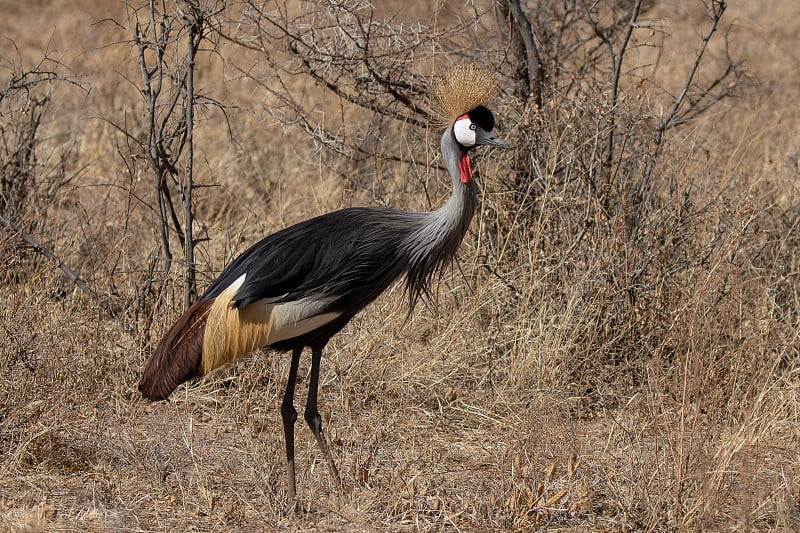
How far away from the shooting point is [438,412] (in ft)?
14.9

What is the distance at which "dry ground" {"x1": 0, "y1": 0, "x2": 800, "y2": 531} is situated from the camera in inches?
136

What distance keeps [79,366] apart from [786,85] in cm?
722

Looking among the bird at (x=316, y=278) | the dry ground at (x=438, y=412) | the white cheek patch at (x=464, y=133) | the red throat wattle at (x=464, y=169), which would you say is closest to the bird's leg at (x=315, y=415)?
the bird at (x=316, y=278)

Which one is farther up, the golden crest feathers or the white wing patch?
the golden crest feathers

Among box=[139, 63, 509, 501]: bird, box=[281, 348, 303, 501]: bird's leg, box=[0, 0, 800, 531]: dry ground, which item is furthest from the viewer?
box=[281, 348, 303, 501]: bird's leg

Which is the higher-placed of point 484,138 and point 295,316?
point 484,138

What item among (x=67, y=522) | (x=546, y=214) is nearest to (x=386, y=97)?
(x=546, y=214)

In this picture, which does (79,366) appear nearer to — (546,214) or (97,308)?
(97,308)

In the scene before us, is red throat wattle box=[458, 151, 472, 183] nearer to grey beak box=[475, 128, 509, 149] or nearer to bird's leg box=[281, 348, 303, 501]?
grey beak box=[475, 128, 509, 149]

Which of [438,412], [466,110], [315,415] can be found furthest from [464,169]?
[438,412]

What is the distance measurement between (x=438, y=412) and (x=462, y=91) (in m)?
1.52

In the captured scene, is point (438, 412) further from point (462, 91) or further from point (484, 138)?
point (462, 91)

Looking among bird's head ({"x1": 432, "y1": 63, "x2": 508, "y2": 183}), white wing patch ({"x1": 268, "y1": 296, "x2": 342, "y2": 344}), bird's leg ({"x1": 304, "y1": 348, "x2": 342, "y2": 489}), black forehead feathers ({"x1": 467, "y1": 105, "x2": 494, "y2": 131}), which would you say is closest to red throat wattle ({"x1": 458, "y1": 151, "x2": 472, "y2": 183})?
bird's head ({"x1": 432, "y1": 63, "x2": 508, "y2": 183})

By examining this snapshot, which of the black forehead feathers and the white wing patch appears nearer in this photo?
the white wing patch
